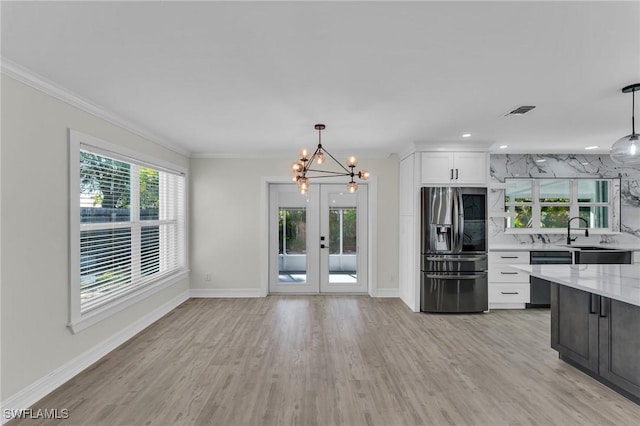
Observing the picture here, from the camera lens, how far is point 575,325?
3018mm

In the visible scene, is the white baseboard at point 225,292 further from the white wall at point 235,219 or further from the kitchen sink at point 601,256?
the kitchen sink at point 601,256

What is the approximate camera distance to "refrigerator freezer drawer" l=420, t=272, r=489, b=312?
4797 millimetres

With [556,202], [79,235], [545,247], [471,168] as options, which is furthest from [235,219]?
[556,202]

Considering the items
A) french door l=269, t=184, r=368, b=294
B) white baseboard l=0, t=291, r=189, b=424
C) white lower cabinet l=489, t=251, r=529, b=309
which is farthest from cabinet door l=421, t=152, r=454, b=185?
white baseboard l=0, t=291, r=189, b=424

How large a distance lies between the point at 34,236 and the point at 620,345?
4615 millimetres

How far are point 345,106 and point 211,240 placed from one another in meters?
3.60

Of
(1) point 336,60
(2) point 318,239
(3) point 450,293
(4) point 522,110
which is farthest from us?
(2) point 318,239

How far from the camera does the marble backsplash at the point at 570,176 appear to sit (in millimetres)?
5625

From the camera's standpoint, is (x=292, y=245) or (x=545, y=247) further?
(x=292, y=245)

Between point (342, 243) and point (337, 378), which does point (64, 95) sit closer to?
point (337, 378)

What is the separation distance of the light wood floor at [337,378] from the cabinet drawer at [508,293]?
57cm

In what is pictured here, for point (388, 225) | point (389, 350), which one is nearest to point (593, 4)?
point (389, 350)

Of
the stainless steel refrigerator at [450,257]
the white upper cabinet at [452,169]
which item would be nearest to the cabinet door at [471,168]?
the white upper cabinet at [452,169]

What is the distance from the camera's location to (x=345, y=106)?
3.16 meters
